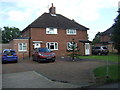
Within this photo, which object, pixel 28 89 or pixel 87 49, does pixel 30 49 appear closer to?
pixel 87 49

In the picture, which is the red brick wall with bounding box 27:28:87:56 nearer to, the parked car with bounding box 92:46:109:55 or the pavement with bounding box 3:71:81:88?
the parked car with bounding box 92:46:109:55

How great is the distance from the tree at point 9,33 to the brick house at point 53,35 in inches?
1635

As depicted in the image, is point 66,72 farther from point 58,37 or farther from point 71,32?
point 71,32

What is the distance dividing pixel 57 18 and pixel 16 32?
4384 cm

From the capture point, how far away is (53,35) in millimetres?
26516

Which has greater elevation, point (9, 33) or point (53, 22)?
point (9, 33)

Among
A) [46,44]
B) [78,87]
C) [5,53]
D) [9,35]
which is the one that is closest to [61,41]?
[46,44]

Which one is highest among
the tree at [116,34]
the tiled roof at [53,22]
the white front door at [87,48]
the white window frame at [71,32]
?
the tiled roof at [53,22]

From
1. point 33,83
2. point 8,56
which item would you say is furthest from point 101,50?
point 33,83

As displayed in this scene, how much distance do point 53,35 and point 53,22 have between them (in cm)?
277

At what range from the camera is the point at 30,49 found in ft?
82.0

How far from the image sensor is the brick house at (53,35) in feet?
82.4

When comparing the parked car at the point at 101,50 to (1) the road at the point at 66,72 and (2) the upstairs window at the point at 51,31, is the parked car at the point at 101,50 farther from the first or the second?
(1) the road at the point at 66,72

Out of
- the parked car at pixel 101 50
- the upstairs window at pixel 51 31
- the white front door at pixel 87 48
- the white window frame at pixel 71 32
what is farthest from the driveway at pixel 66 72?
the parked car at pixel 101 50
